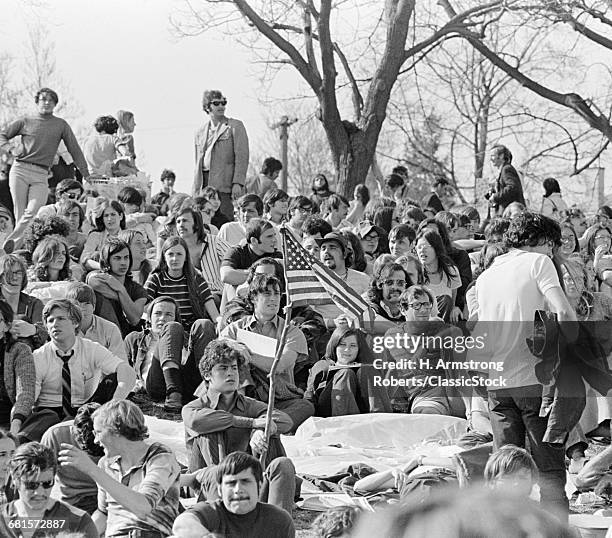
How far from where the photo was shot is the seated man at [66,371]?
6781mm

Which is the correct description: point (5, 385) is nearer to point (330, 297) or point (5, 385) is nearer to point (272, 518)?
point (330, 297)

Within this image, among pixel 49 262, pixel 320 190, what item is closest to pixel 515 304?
pixel 49 262

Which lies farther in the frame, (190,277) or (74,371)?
(190,277)

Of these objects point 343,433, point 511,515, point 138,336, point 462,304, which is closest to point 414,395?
point 343,433

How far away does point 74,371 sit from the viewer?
6.83 m

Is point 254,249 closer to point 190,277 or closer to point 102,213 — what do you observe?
point 190,277

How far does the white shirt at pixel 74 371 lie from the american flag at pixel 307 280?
3.94ft

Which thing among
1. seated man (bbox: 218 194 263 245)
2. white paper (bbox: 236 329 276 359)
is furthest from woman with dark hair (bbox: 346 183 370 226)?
white paper (bbox: 236 329 276 359)

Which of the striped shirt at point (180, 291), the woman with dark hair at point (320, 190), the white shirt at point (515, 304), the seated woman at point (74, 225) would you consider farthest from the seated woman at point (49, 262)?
the woman with dark hair at point (320, 190)

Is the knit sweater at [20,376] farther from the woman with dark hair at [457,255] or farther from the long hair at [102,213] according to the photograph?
the woman with dark hair at [457,255]

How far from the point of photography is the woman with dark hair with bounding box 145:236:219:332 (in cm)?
879

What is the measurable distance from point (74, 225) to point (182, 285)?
1799 millimetres

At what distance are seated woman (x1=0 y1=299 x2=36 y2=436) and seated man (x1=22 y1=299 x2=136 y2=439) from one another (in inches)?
4.7

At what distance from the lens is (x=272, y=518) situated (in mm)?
4648
